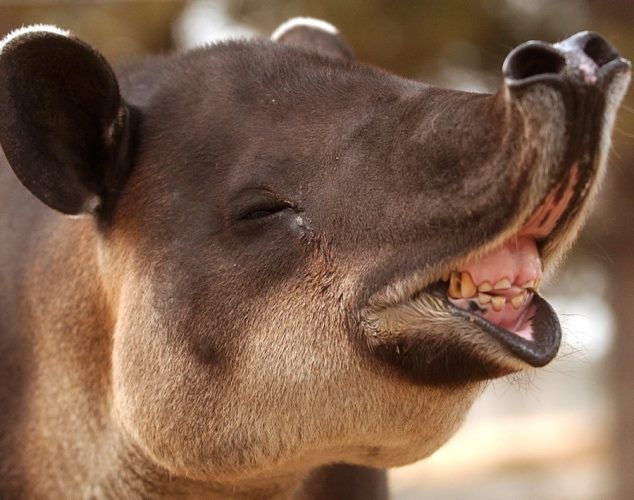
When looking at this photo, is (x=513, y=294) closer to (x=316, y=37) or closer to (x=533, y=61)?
(x=533, y=61)

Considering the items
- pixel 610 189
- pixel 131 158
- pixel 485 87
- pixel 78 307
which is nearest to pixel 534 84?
pixel 131 158

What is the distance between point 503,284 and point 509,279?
0.8 inches

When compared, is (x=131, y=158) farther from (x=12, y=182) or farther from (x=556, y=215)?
(x=556, y=215)

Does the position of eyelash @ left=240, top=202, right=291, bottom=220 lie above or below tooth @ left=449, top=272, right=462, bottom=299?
below

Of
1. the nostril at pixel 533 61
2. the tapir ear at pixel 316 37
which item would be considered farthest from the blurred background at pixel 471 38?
the nostril at pixel 533 61

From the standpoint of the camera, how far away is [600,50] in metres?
3.14

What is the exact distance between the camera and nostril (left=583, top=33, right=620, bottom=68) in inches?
123

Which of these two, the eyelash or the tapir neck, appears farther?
the tapir neck

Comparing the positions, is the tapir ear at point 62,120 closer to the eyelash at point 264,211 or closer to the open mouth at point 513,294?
the eyelash at point 264,211

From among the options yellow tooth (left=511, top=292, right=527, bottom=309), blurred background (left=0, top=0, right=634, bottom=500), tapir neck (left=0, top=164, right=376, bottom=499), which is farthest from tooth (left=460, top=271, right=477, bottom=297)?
blurred background (left=0, top=0, right=634, bottom=500)

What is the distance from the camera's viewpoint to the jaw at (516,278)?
10.0ft

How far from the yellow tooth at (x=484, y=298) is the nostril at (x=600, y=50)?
679 mm

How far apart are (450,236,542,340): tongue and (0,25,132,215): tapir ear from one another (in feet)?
4.43

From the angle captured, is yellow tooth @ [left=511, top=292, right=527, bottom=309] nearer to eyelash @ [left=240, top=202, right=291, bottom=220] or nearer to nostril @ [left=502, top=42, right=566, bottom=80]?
nostril @ [left=502, top=42, right=566, bottom=80]
